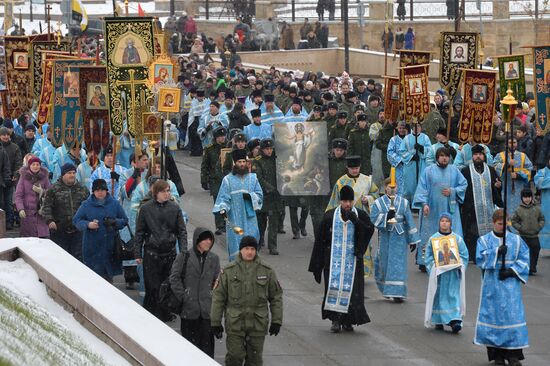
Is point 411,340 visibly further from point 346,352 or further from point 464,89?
point 464,89

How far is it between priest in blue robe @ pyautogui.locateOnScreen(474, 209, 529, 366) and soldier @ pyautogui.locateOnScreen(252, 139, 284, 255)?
6.14 m

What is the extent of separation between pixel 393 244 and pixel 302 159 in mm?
3741

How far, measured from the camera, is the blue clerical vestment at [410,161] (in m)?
23.1

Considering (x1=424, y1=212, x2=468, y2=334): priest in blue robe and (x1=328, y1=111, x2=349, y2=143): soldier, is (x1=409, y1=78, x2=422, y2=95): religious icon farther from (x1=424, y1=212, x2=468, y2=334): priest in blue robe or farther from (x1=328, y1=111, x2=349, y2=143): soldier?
(x1=424, y1=212, x2=468, y2=334): priest in blue robe

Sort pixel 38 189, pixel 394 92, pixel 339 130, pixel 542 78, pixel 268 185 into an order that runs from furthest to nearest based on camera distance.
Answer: pixel 339 130 → pixel 394 92 → pixel 542 78 → pixel 268 185 → pixel 38 189

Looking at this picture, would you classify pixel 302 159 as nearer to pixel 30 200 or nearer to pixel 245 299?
pixel 30 200

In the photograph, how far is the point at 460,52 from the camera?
2247 cm

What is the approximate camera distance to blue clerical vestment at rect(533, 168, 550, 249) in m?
21.5

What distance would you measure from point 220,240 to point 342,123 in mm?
3800

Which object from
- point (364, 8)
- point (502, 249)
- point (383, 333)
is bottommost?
point (383, 333)

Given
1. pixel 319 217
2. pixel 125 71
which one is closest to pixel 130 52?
pixel 125 71

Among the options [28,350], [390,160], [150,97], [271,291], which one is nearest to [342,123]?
[390,160]

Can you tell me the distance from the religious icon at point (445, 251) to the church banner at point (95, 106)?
525cm

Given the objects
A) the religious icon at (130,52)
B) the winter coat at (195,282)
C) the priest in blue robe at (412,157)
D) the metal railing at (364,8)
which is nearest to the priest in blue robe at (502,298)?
the winter coat at (195,282)
